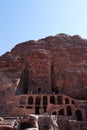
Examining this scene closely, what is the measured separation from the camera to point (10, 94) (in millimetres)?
52688

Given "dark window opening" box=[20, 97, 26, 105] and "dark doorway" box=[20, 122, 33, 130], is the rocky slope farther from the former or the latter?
"dark doorway" box=[20, 122, 33, 130]

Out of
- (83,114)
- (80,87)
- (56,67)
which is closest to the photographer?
(83,114)

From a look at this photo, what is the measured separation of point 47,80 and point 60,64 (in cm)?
647

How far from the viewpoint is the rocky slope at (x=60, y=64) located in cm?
5831

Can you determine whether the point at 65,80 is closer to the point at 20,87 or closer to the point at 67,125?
the point at 20,87

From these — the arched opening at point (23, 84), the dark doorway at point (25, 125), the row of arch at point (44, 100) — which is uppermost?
the arched opening at point (23, 84)

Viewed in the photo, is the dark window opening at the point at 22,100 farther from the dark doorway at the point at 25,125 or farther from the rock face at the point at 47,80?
the dark doorway at the point at 25,125

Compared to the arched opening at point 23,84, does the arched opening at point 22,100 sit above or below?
below

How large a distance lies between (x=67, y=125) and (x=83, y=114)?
8.10m

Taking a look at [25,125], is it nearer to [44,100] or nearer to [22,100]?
[22,100]

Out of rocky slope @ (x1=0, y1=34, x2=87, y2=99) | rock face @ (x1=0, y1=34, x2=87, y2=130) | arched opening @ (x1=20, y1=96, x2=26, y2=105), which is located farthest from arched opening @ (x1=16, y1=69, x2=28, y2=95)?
arched opening @ (x1=20, y1=96, x2=26, y2=105)

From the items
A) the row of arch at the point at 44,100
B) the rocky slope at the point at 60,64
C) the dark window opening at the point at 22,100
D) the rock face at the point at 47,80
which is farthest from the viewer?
the rocky slope at the point at 60,64

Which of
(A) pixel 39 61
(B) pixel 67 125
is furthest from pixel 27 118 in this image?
(A) pixel 39 61

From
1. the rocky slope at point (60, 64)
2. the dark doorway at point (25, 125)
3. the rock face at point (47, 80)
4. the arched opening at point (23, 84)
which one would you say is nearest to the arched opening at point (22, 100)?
the rock face at point (47, 80)
